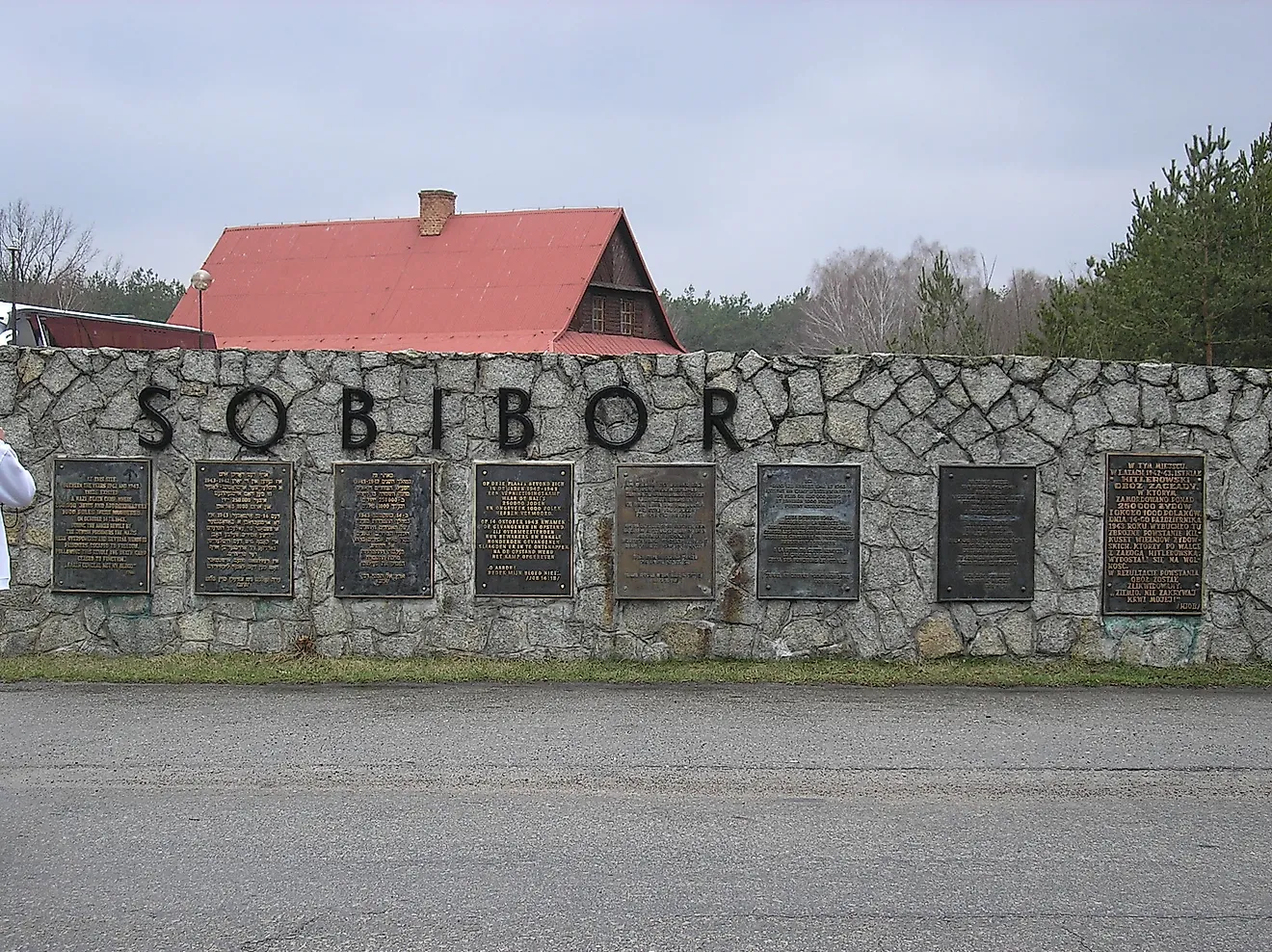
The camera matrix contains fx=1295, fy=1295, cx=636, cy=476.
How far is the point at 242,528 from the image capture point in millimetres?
10172

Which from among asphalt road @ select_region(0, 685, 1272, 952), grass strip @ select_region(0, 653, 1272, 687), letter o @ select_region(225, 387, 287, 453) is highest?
letter o @ select_region(225, 387, 287, 453)

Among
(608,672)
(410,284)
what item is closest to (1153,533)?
(608,672)

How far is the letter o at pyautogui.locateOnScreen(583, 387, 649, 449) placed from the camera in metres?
10.1

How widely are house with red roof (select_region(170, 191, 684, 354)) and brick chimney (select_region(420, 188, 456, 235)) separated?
0.03m

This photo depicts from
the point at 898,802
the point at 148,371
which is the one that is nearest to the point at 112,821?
the point at 898,802

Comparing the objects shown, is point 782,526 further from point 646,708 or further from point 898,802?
point 898,802

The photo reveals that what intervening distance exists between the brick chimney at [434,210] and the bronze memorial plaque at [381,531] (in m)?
24.7

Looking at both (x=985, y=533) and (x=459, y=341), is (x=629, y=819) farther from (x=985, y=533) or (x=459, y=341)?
(x=459, y=341)

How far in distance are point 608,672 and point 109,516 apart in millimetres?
4135

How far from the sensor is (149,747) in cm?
740

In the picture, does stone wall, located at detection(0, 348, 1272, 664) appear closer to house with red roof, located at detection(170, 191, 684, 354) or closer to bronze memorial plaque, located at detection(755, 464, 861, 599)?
bronze memorial plaque, located at detection(755, 464, 861, 599)

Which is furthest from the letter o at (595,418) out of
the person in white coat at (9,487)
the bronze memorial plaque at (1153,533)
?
the person in white coat at (9,487)

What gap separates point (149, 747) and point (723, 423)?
482 centimetres

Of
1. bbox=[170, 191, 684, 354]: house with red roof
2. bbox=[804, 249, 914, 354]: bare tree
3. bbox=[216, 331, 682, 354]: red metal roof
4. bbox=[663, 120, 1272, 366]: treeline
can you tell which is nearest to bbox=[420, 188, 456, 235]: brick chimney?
bbox=[170, 191, 684, 354]: house with red roof
